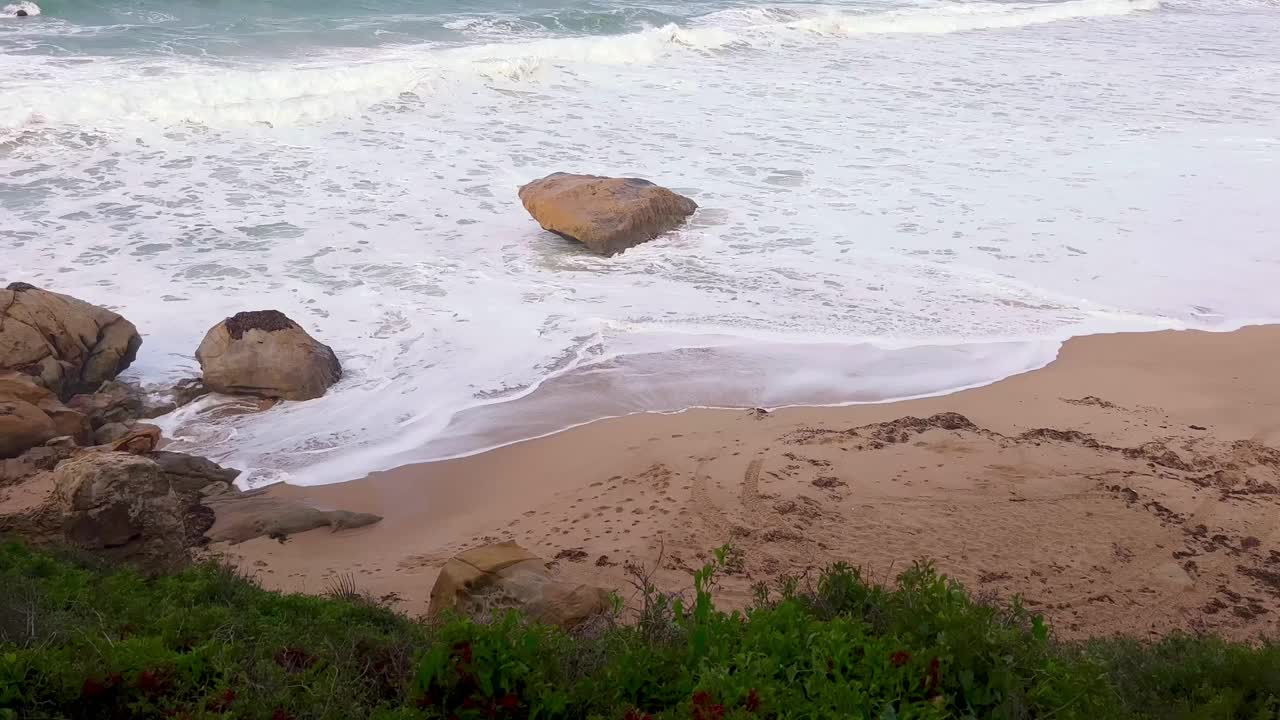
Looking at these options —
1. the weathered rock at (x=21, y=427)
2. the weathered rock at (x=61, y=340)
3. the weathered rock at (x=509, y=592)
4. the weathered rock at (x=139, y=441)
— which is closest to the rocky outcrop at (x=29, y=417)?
the weathered rock at (x=21, y=427)

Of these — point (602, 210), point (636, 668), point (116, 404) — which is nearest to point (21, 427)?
point (116, 404)

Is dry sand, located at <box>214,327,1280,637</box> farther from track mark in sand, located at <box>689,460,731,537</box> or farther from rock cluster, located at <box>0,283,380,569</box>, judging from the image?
rock cluster, located at <box>0,283,380,569</box>

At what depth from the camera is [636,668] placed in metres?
3.79

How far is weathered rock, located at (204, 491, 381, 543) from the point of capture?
262 inches

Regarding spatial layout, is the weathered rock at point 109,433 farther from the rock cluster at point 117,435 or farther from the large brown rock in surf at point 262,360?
the large brown rock in surf at point 262,360

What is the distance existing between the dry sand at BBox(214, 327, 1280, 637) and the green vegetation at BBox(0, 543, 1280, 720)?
1524 mm

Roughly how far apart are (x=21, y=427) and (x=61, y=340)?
1.30 m

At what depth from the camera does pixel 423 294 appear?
1077 cm

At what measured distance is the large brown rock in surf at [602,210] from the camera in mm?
12000

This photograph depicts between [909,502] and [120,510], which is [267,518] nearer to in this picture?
[120,510]

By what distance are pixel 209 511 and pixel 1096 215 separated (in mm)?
11173

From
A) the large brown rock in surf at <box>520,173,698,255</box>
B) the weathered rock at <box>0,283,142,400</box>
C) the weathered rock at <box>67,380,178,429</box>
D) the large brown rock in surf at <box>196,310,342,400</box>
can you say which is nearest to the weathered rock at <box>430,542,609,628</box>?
the large brown rock in surf at <box>196,310,342,400</box>

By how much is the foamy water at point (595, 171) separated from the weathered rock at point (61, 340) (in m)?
0.39

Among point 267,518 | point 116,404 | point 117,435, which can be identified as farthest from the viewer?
point 116,404
